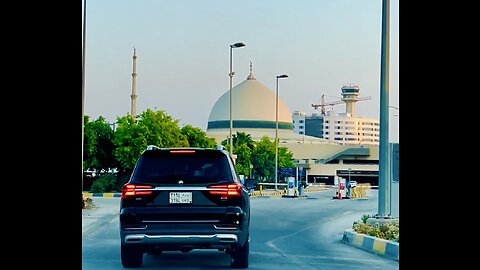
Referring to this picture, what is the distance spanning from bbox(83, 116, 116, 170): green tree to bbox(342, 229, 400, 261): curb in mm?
23450

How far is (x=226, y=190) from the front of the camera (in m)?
10.5

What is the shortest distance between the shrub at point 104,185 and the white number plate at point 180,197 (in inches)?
1139

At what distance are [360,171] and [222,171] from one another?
89.6 meters

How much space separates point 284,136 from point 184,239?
99.0m

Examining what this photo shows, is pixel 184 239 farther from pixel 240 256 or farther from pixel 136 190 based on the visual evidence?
pixel 240 256

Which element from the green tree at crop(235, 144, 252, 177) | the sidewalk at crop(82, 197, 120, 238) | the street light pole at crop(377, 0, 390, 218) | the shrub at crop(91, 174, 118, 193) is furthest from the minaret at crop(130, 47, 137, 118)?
the street light pole at crop(377, 0, 390, 218)

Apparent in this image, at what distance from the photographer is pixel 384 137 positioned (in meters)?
16.6

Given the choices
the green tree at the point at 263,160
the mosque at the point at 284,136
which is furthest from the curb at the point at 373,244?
the mosque at the point at 284,136
